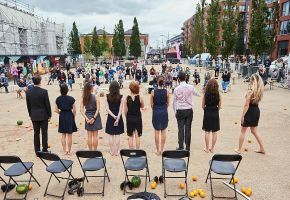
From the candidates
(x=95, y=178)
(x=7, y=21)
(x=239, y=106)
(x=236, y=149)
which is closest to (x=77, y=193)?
(x=95, y=178)

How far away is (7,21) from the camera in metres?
30.9

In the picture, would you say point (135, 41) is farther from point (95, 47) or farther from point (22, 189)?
point (22, 189)

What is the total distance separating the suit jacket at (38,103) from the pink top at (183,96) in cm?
319

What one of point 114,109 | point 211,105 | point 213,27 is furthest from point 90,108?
point 213,27

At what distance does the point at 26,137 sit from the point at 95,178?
13.1 ft

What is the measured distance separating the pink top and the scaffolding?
1103 inches

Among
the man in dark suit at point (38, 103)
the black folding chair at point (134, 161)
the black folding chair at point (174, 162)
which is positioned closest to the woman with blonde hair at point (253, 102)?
the black folding chair at point (174, 162)

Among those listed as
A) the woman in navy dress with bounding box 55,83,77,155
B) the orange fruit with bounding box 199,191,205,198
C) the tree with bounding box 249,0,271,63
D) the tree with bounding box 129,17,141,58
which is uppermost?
the tree with bounding box 129,17,141,58

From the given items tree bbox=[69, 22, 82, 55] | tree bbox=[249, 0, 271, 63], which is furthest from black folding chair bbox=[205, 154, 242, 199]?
tree bbox=[69, 22, 82, 55]

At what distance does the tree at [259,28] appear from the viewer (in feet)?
83.0

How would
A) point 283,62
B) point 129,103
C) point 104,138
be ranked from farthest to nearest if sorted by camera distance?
1. point 283,62
2. point 104,138
3. point 129,103

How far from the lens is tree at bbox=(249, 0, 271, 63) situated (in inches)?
997

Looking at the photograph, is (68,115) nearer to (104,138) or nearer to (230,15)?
(104,138)

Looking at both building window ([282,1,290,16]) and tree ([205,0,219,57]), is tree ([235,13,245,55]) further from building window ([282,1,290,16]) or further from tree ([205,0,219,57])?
building window ([282,1,290,16])
